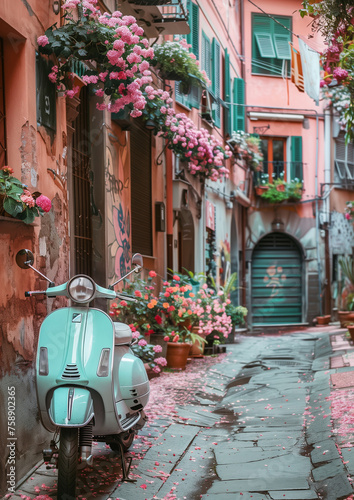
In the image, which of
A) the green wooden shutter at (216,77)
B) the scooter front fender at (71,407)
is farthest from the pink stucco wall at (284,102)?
the scooter front fender at (71,407)

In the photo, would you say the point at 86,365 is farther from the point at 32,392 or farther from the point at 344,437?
the point at 344,437

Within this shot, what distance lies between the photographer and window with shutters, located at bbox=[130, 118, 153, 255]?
9.44 m

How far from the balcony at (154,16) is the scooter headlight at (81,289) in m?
A: 5.89

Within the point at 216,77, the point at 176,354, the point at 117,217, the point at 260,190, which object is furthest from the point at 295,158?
the point at 117,217

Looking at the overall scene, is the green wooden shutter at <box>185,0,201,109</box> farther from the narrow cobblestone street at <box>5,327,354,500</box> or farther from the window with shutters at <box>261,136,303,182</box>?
the window with shutters at <box>261,136,303,182</box>

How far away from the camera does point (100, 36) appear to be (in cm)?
533

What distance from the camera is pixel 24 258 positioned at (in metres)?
4.27

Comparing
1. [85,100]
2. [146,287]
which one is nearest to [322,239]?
[146,287]

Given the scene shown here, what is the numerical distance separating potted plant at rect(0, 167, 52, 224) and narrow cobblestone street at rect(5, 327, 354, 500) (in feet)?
5.64

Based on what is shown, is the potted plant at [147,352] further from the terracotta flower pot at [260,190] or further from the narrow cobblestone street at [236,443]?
the terracotta flower pot at [260,190]

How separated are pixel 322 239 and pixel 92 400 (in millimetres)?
17740

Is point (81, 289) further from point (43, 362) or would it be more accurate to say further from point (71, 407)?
point (71, 407)

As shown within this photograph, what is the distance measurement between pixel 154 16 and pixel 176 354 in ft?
15.4

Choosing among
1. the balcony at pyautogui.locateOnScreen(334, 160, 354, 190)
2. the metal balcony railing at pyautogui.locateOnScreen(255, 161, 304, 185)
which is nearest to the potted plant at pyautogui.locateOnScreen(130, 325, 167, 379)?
the metal balcony railing at pyautogui.locateOnScreen(255, 161, 304, 185)
